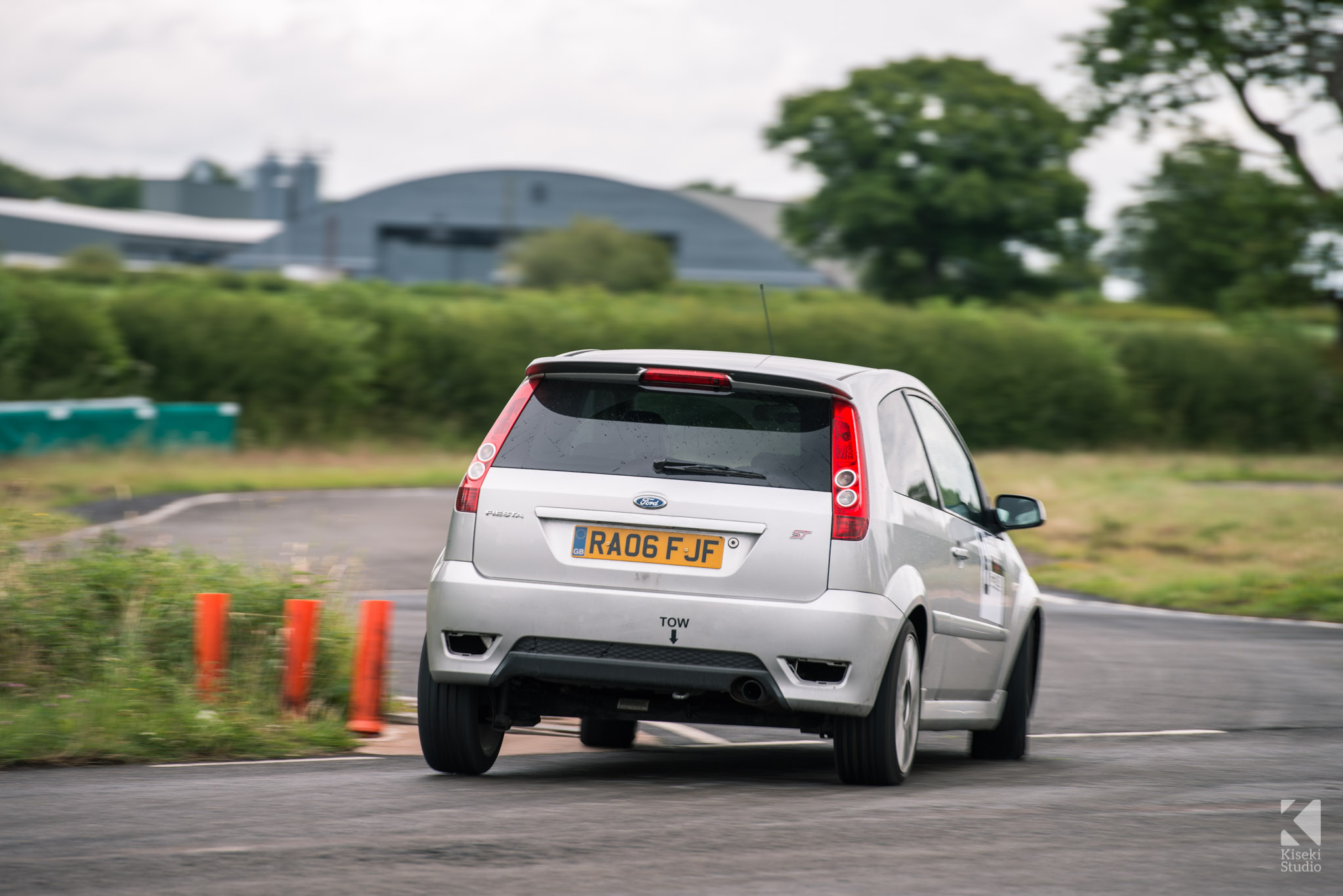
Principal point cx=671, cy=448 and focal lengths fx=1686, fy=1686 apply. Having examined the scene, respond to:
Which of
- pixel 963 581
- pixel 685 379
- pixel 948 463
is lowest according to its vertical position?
pixel 963 581

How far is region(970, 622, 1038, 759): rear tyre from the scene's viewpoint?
7863 mm

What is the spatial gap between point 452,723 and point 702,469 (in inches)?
54.1

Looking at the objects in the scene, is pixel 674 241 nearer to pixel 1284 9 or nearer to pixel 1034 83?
pixel 1034 83

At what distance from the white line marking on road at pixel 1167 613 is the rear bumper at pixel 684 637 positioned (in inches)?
344

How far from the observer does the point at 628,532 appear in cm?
598

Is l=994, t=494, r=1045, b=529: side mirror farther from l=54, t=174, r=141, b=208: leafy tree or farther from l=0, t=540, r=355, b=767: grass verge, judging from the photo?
l=54, t=174, r=141, b=208: leafy tree

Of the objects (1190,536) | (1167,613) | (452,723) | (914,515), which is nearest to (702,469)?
(914,515)

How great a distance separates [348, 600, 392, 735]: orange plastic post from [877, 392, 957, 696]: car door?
2.58 m

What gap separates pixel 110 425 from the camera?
86.7ft

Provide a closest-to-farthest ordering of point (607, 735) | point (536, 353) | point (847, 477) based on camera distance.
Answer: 1. point (847, 477)
2. point (607, 735)
3. point (536, 353)

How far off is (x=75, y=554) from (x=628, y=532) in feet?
12.6

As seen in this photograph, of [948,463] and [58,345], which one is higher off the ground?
[948,463]

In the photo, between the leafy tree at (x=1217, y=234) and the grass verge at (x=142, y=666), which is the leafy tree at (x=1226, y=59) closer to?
the leafy tree at (x=1217, y=234)

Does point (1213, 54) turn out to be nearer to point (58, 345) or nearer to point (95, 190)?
point (58, 345)
